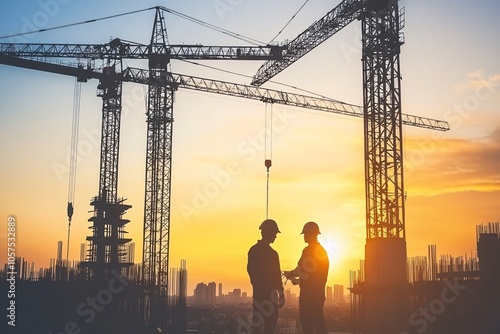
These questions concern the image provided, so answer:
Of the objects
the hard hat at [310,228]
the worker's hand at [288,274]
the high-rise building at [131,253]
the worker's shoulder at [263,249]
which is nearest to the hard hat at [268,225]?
the worker's shoulder at [263,249]

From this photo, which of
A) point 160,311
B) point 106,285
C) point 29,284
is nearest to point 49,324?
point 29,284

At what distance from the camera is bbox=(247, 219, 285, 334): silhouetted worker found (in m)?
8.66

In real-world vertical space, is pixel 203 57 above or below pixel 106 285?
above

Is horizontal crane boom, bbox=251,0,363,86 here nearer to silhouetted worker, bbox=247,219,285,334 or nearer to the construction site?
the construction site

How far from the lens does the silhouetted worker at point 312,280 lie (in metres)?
9.12

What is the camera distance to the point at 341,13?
4578cm

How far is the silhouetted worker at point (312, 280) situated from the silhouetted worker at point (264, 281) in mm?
512

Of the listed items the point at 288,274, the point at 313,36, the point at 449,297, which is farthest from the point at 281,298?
the point at 313,36

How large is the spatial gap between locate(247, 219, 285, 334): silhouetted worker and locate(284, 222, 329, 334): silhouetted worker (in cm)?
51

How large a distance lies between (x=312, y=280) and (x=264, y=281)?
81 cm

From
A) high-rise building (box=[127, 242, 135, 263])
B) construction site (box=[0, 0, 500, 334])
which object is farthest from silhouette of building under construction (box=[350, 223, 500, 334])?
high-rise building (box=[127, 242, 135, 263])

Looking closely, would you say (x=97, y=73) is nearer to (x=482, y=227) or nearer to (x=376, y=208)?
(x=376, y=208)

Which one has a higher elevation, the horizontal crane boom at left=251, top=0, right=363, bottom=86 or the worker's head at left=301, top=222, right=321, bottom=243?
the horizontal crane boom at left=251, top=0, right=363, bottom=86

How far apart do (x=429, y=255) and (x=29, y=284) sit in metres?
24.3
